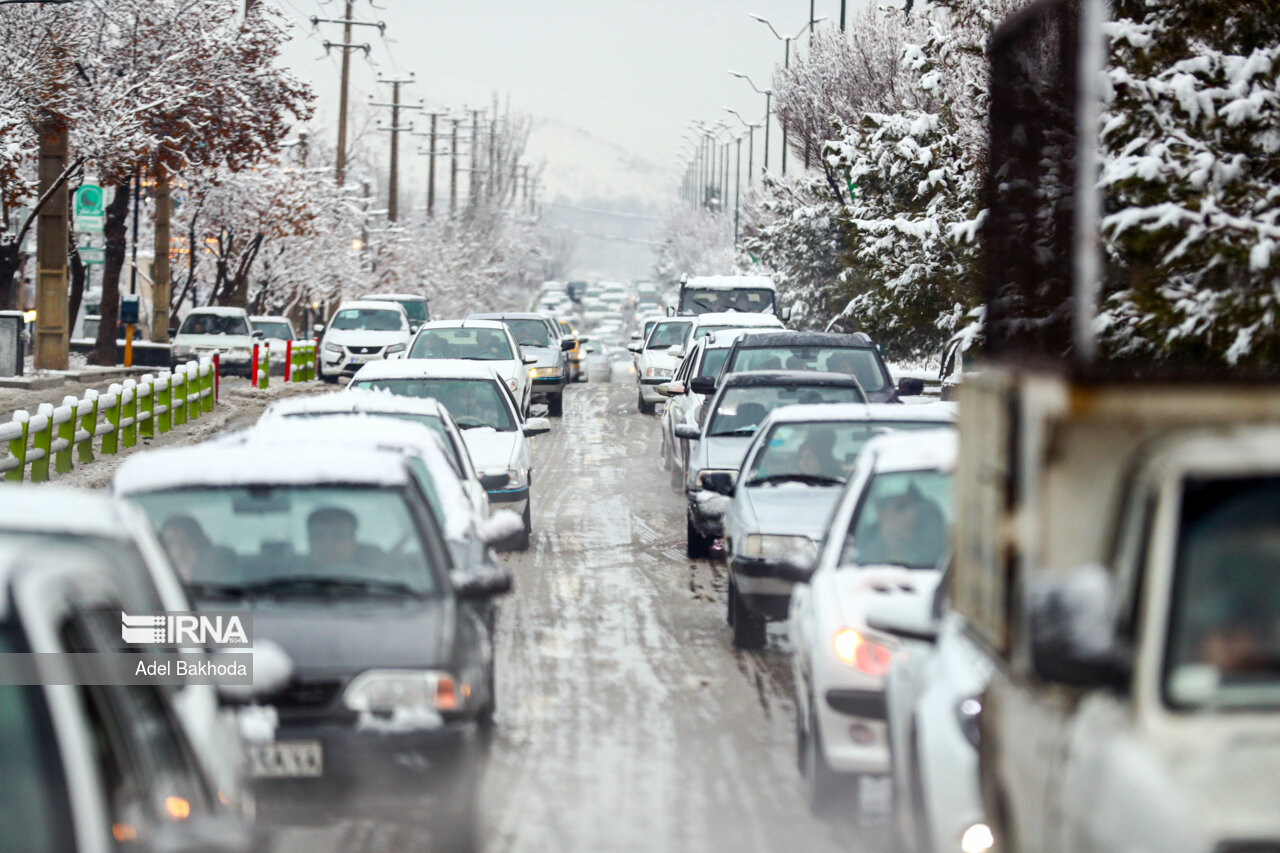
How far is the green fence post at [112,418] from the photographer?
23016mm

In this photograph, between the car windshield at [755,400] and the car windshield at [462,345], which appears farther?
the car windshield at [462,345]

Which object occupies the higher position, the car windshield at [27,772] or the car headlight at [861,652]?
the car windshield at [27,772]

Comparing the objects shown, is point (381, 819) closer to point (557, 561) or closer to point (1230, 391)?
point (1230, 391)

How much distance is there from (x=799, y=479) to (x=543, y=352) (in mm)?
22890

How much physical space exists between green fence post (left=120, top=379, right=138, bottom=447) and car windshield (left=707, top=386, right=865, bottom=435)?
1068 cm

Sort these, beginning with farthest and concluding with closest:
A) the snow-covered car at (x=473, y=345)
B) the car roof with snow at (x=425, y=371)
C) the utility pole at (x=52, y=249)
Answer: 1. the utility pole at (x=52, y=249)
2. the snow-covered car at (x=473, y=345)
3. the car roof with snow at (x=425, y=371)

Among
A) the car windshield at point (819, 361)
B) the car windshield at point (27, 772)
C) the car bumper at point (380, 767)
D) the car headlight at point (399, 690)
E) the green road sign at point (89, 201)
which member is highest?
the green road sign at point (89, 201)

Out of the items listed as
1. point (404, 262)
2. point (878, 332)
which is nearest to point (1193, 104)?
point (878, 332)

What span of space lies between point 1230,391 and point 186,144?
39952 millimetres

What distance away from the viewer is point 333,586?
730cm

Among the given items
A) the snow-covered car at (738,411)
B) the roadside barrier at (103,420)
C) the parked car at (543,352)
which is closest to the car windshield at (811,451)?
the snow-covered car at (738,411)

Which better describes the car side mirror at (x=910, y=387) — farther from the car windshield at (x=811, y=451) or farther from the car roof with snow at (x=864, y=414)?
the car windshield at (x=811, y=451)

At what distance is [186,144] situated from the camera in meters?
Answer: 41.9

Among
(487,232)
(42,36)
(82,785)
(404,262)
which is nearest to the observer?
(82,785)
